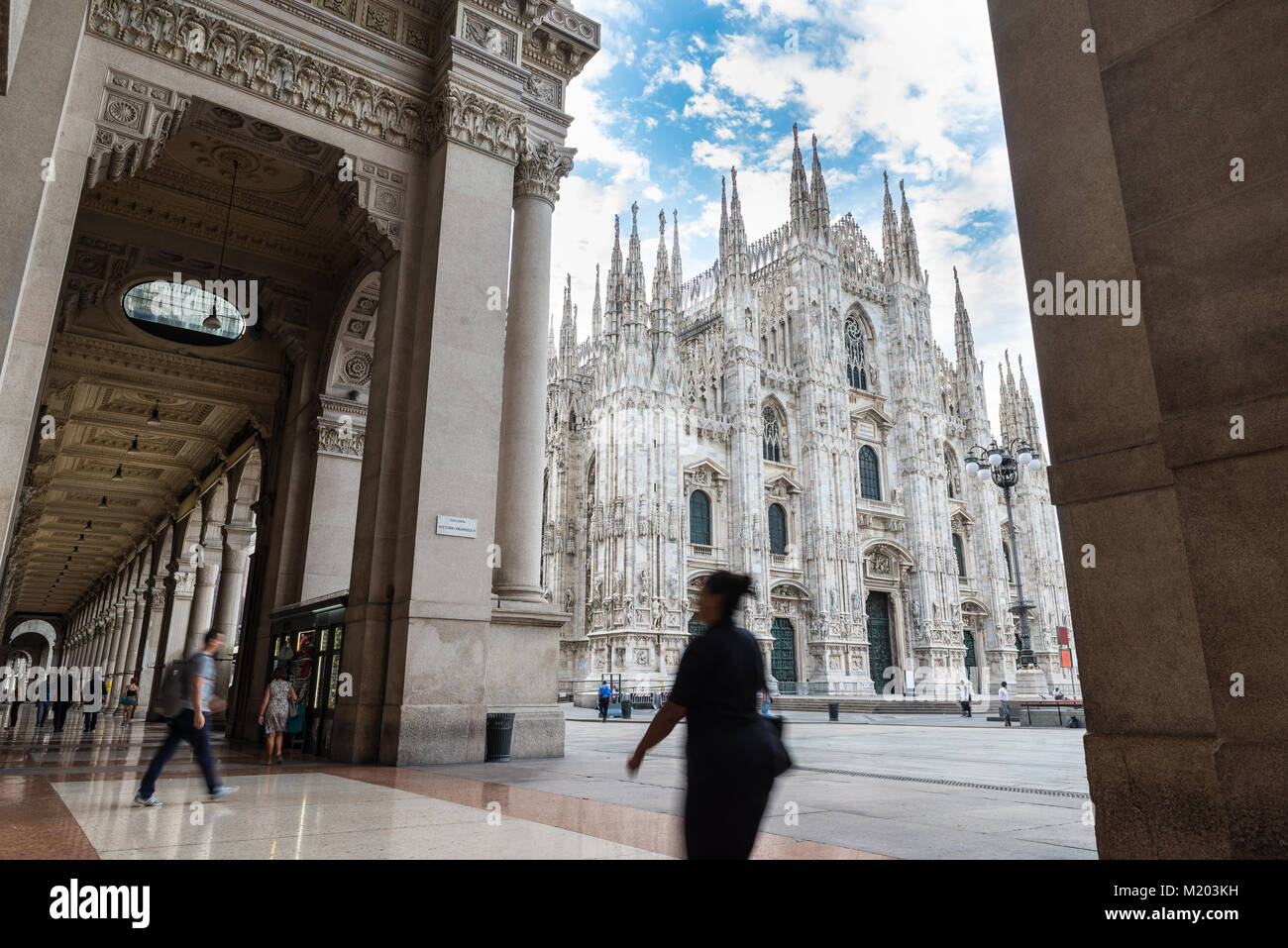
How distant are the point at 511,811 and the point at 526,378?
7.23m

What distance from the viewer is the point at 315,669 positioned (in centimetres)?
1171

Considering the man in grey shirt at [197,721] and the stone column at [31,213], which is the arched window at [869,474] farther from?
the man in grey shirt at [197,721]

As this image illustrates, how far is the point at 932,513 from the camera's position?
49.2 metres

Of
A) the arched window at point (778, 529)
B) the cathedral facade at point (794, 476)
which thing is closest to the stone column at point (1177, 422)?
the cathedral facade at point (794, 476)

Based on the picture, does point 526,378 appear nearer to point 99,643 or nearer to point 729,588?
point 729,588

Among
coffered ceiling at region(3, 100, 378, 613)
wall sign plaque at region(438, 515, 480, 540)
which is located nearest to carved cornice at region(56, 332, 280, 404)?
coffered ceiling at region(3, 100, 378, 613)

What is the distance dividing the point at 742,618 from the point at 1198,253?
1266 inches

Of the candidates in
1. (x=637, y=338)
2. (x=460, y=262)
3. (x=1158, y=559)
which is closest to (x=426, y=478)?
(x=460, y=262)

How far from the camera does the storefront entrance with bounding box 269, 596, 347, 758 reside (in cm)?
1094

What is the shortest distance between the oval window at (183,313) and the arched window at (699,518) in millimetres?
28939

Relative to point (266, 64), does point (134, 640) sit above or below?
below

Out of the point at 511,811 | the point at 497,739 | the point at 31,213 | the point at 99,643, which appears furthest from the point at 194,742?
the point at 99,643

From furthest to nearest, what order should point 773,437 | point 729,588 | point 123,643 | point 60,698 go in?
point 773,437
point 123,643
point 60,698
point 729,588

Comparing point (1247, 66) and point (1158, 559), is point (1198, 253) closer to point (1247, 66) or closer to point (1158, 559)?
point (1247, 66)
